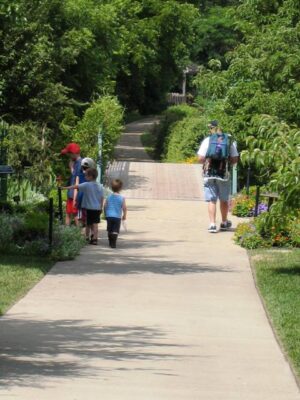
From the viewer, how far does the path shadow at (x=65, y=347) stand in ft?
27.1

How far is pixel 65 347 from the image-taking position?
364 inches

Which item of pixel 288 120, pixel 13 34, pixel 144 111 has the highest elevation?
pixel 13 34

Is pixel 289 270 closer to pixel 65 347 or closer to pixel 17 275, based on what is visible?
pixel 17 275

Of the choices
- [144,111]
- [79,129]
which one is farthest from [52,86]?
[144,111]

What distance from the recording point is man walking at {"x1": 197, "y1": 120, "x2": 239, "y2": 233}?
1820cm

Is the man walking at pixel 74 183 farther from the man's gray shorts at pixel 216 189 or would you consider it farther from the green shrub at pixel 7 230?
the man's gray shorts at pixel 216 189

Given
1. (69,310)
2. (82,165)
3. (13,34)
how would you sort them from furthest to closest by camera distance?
(13,34)
(82,165)
(69,310)

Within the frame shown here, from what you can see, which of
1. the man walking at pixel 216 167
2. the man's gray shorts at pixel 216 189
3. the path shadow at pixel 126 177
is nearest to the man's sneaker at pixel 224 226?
the man walking at pixel 216 167

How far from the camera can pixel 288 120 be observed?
19.8 meters

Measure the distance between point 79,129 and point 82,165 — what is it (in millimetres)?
6900

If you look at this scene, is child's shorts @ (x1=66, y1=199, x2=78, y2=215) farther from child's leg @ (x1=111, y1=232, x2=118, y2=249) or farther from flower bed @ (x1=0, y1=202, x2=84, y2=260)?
child's leg @ (x1=111, y1=232, x2=118, y2=249)

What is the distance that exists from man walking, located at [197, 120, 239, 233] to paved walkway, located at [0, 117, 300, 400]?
1995mm


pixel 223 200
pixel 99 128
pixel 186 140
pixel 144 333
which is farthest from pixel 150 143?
pixel 144 333

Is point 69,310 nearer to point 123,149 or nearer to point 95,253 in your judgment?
point 95,253
